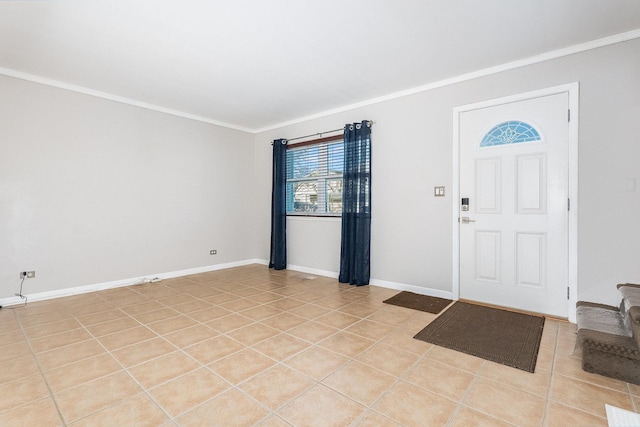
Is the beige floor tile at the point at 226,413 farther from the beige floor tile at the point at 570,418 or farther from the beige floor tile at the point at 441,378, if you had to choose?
the beige floor tile at the point at 570,418

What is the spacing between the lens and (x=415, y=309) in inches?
131

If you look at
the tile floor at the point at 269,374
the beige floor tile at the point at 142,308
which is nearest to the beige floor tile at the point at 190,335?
the tile floor at the point at 269,374

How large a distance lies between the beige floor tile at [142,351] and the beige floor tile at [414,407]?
5.47 feet

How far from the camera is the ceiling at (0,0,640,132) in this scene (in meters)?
2.36

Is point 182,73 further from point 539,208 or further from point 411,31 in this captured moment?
point 539,208

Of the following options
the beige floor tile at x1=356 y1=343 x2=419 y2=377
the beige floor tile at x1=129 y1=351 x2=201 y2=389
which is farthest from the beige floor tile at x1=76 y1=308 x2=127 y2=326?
the beige floor tile at x1=356 y1=343 x2=419 y2=377

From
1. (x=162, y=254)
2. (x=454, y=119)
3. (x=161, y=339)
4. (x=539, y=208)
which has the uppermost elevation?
(x=454, y=119)

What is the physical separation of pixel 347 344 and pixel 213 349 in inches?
41.9

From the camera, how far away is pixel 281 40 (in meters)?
2.81

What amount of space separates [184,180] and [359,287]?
3.31 meters

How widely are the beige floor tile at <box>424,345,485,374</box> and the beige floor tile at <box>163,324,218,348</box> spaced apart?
5.99 ft

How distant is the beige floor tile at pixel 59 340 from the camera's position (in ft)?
7.97

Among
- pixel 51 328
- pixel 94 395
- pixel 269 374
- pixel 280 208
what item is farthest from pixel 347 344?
pixel 280 208

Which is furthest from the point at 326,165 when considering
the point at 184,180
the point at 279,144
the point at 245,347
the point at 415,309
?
the point at 245,347
